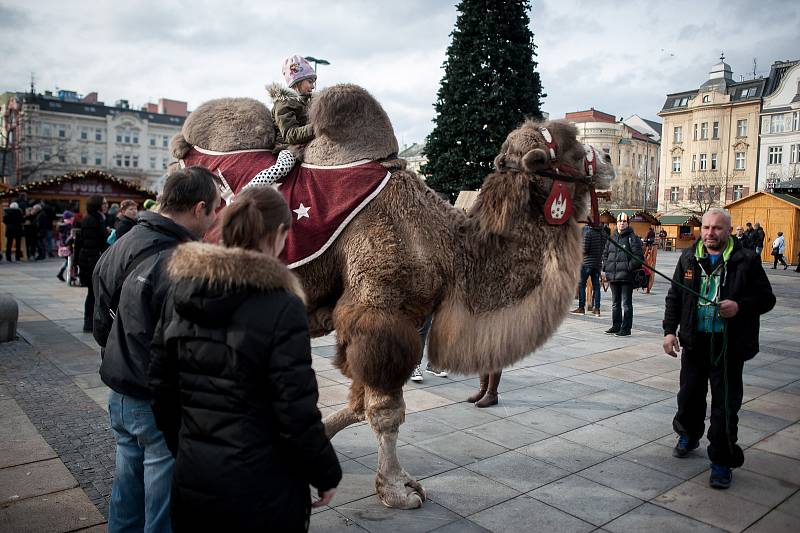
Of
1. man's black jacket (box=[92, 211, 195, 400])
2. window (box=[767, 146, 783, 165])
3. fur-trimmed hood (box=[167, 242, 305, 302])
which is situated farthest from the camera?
window (box=[767, 146, 783, 165])

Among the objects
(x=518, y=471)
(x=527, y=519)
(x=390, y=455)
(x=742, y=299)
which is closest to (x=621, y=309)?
(x=742, y=299)

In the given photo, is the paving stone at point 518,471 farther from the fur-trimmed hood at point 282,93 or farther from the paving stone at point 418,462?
the fur-trimmed hood at point 282,93

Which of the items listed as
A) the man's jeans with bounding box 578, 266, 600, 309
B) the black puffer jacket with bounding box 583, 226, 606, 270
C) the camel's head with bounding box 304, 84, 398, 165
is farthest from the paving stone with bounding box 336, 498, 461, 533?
the man's jeans with bounding box 578, 266, 600, 309

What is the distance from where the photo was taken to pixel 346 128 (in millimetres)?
4188

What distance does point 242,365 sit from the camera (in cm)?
210

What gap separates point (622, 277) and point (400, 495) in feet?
26.9

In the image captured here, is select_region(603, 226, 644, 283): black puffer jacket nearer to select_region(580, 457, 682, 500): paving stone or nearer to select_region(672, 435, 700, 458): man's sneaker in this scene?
select_region(672, 435, 700, 458): man's sneaker

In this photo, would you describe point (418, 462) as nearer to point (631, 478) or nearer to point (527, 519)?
point (527, 519)

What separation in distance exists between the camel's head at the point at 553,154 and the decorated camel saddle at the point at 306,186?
0.94 metres

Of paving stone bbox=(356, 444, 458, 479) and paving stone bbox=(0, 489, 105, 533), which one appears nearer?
paving stone bbox=(0, 489, 105, 533)

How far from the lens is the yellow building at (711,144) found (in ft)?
191

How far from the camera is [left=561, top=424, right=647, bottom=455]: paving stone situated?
5.14m

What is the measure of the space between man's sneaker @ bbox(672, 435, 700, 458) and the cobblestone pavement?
9cm

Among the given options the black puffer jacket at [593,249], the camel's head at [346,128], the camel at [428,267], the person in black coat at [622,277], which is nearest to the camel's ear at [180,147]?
the camel at [428,267]
